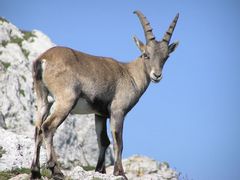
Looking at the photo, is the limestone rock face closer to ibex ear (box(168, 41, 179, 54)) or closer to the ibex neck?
the ibex neck

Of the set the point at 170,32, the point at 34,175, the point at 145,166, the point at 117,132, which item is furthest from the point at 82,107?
the point at 145,166

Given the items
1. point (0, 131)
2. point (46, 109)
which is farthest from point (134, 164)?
point (46, 109)

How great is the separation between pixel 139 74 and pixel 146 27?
1861 mm

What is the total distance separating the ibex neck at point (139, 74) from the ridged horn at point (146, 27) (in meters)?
0.83

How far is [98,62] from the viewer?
17125 millimetres

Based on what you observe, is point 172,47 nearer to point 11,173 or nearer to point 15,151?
point 15,151

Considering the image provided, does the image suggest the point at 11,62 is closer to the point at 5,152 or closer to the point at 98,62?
the point at 5,152

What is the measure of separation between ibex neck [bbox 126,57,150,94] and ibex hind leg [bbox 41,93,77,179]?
4.19 m

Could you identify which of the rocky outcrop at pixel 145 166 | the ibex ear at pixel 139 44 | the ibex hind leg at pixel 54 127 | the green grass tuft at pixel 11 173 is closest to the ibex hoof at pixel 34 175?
the ibex hind leg at pixel 54 127

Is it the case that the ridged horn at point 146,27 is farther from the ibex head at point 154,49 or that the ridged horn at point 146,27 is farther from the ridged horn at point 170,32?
the ridged horn at point 170,32

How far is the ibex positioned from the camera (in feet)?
48.8

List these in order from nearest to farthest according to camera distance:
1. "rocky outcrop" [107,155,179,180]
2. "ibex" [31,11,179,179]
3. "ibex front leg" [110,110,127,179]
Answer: "ibex" [31,11,179,179], "ibex front leg" [110,110,127,179], "rocky outcrop" [107,155,179,180]

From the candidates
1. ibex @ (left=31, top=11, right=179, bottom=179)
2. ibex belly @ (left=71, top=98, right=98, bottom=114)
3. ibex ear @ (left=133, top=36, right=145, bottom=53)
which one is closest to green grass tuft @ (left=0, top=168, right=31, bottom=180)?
ibex @ (left=31, top=11, right=179, bottom=179)

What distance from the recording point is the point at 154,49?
61.7ft
